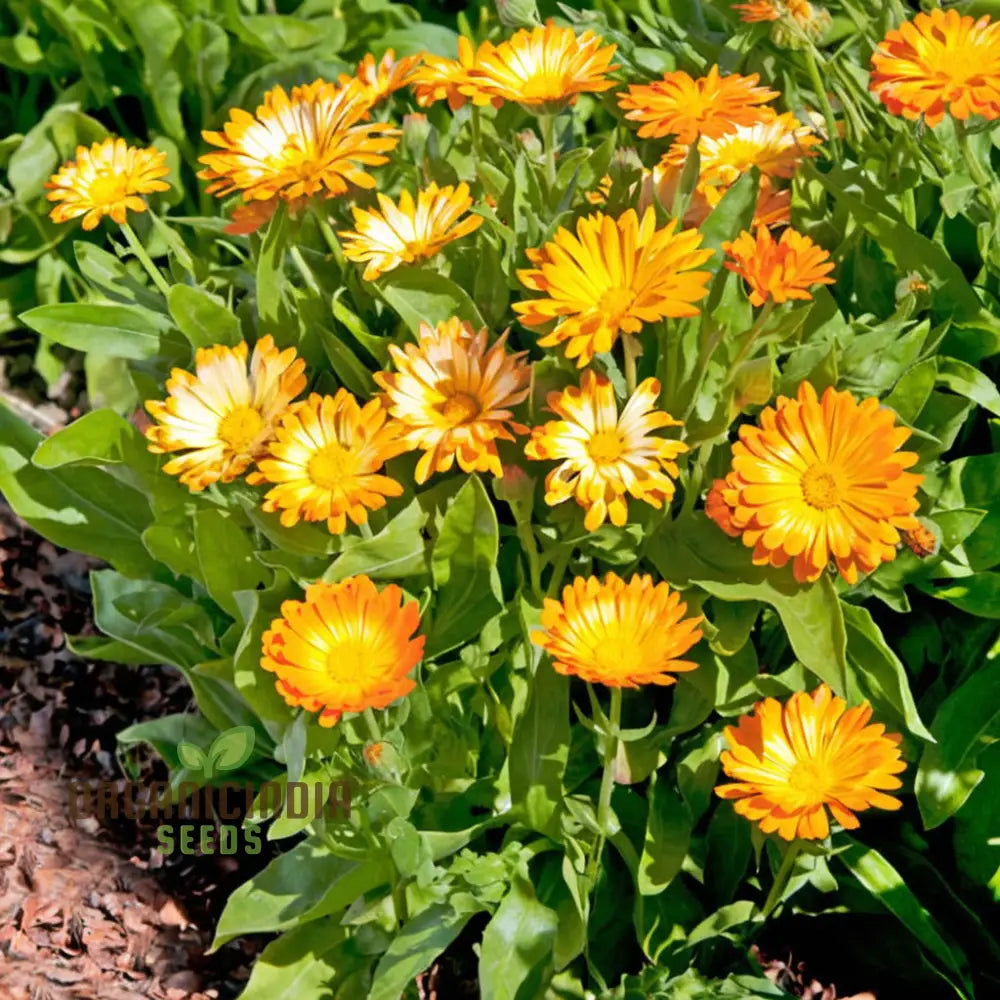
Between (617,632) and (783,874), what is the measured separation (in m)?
0.40

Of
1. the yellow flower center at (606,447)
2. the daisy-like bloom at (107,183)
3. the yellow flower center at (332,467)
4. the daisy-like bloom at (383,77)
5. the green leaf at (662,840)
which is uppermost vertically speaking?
the daisy-like bloom at (383,77)

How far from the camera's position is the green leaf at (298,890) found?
5.81ft

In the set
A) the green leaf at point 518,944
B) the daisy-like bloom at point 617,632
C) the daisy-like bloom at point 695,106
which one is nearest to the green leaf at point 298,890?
the green leaf at point 518,944

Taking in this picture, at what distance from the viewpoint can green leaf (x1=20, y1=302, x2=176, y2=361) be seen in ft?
6.61

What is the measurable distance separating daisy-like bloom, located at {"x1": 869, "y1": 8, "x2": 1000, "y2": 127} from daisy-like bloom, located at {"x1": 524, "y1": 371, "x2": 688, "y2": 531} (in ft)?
1.62

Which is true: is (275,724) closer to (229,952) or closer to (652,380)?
(229,952)

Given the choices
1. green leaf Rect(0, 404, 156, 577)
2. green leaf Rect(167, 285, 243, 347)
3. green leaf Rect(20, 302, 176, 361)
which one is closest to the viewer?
green leaf Rect(167, 285, 243, 347)

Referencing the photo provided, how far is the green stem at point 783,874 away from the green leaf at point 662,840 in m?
0.13

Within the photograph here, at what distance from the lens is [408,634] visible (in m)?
1.50

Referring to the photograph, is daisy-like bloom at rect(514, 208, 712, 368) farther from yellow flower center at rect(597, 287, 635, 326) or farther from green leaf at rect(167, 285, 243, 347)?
green leaf at rect(167, 285, 243, 347)

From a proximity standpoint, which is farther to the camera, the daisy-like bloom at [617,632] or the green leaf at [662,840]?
the green leaf at [662,840]

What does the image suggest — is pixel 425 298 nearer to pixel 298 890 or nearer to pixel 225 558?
pixel 225 558

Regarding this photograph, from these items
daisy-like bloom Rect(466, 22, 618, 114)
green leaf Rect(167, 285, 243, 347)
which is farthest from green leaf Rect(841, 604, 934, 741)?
green leaf Rect(167, 285, 243, 347)

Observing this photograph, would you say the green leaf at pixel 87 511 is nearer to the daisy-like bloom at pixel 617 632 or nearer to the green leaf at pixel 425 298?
the green leaf at pixel 425 298
